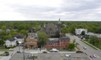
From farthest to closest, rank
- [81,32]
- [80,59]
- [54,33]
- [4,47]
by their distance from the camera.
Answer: [81,32] → [54,33] → [4,47] → [80,59]

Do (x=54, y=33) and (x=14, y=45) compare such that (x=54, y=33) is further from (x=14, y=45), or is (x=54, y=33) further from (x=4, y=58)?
(x=4, y=58)

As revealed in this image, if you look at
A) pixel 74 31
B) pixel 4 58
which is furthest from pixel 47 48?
pixel 74 31

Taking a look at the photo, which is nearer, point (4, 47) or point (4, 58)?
point (4, 58)

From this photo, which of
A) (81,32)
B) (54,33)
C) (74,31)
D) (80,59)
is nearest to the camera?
(80,59)

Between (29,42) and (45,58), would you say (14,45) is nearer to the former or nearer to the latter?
(29,42)

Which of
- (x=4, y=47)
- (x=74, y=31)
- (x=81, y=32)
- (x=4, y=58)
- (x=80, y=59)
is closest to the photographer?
(x=80, y=59)

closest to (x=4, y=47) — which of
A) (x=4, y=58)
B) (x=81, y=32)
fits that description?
(x=4, y=58)

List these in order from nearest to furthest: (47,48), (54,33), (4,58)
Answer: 1. (4,58)
2. (47,48)
3. (54,33)

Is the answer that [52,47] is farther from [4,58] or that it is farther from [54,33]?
[54,33]

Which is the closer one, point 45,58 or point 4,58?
point 45,58
